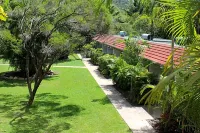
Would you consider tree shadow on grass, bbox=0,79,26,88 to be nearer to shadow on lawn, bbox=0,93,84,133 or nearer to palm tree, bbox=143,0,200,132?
shadow on lawn, bbox=0,93,84,133

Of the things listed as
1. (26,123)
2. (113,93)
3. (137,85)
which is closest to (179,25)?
(26,123)

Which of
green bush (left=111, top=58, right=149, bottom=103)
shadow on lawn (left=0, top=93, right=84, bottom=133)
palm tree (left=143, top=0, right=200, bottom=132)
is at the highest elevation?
palm tree (left=143, top=0, right=200, bottom=132)

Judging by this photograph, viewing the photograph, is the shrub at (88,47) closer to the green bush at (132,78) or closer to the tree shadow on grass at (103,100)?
the green bush at (132,78)

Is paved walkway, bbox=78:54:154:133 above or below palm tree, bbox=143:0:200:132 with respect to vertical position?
below

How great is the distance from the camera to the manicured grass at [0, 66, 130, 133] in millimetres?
9784

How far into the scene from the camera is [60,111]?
12.1 meters

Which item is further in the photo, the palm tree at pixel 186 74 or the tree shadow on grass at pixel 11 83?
the tree shadow on grass at pixel 11 83

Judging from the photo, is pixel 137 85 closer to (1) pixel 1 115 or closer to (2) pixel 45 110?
(2) pixel 45 110

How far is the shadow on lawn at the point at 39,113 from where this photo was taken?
9820mm

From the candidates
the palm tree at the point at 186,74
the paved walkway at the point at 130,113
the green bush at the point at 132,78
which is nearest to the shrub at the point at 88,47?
the paved walkway at the point at 130,113

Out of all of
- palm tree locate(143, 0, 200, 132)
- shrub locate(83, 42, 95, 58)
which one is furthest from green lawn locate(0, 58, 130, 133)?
→ shrub locate(83, 42, 95, 58)

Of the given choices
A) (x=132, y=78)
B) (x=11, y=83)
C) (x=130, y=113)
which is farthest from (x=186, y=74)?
(x=11, y=83)

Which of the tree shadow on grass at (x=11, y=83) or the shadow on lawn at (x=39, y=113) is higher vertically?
the shadow on lawn at (x=39, y=113)

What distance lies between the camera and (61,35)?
41.4ft
